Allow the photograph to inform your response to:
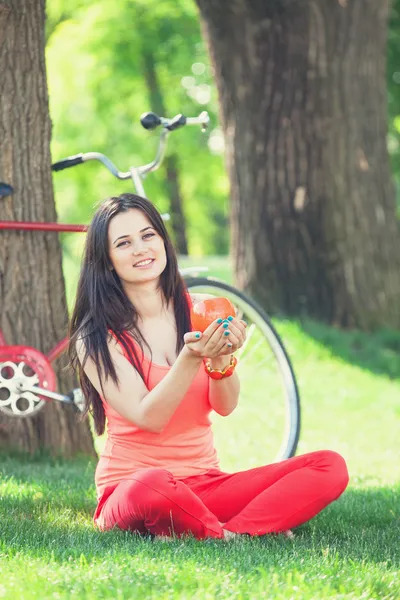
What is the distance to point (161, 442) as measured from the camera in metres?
3.56

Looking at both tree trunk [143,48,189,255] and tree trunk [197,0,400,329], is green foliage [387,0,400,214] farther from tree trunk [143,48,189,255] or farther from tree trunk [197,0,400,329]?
tree trunk [143,48,189,255]

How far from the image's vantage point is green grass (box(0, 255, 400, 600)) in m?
2.66

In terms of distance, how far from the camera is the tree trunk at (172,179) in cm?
2039

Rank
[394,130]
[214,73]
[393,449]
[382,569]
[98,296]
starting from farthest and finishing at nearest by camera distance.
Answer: [394,130]
[214,73]
[393,449]
[98,296]
[382,569]

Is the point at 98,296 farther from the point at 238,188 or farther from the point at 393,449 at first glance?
the point at 238,188

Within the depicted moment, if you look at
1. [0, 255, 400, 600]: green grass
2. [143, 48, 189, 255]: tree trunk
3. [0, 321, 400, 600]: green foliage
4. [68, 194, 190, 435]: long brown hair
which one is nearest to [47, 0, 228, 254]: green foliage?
[143, 48, 189, 255]: tree trunk

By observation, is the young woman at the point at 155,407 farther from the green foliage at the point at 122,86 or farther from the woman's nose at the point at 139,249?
the green foliage at the point at 122,86

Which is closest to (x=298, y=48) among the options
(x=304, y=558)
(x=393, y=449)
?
(x=393, y=449)

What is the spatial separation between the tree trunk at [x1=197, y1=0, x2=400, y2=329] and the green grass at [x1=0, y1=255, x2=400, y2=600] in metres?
2.51

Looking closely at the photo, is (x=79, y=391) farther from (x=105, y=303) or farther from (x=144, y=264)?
(x=144, y=264)

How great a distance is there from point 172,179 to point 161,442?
2037 cm

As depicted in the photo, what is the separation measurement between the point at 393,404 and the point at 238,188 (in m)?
2.46

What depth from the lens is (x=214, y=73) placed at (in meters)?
8.95

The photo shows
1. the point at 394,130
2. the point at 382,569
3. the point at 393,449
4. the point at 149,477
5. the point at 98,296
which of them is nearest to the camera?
the point at 382,569
